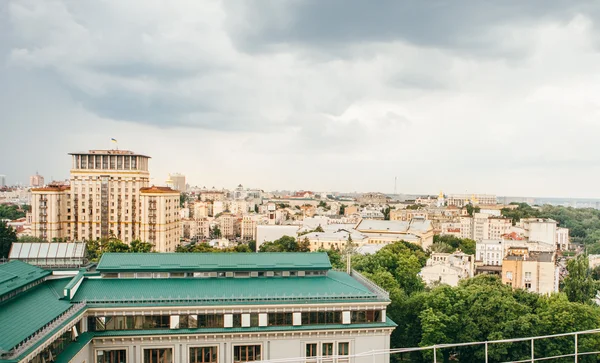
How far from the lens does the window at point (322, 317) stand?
2781cm

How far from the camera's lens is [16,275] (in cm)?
2602

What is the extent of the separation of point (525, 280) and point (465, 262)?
1068cm

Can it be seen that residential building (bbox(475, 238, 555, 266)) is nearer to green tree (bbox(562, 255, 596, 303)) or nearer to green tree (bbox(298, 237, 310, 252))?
green tree (bbox(298, 237, 310, 252))

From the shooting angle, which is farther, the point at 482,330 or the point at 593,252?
the point at 593,252

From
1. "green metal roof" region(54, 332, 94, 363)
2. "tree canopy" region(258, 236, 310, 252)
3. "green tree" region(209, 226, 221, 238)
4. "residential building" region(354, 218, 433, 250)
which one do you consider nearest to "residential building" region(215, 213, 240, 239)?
"green tree" region(209, 226, 221, 238)

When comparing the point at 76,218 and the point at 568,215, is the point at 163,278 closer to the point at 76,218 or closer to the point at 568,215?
the point at 76,218

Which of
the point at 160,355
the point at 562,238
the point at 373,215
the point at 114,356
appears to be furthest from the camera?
the point at 373,215

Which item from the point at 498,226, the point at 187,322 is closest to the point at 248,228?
the point at 498,226

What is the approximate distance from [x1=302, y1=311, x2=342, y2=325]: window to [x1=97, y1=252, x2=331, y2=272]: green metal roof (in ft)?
12.5

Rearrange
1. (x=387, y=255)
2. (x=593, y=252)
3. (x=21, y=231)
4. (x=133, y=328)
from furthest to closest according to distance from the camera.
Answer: (x=593, y=252) → (x=21, y=231) → (x=387, y=255) → (x=133, y=328)

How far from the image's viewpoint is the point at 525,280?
2677 inches

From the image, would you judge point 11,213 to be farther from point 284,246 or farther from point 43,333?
point 43,333

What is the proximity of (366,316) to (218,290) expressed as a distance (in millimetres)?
9158

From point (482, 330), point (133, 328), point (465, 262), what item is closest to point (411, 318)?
point (482, 330)
